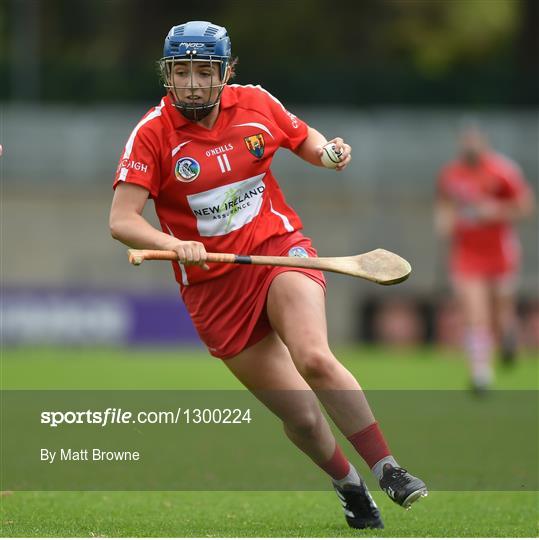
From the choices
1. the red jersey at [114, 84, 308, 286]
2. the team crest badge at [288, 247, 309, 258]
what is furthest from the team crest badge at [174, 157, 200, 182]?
the team crest badge at [288, 247, 309, 258]

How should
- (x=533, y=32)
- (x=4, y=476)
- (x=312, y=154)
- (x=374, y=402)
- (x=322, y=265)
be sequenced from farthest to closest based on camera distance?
(x=533, y=32), (x=374, y=402), (x=4, y=476), (x=312, y=154), (x=322, y=265)

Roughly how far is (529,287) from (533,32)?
873 centimetres

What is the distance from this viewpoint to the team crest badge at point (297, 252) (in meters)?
6.59

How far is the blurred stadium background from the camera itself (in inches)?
813

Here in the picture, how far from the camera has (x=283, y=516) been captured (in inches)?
270

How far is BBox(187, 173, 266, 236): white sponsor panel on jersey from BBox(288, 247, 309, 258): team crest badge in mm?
249

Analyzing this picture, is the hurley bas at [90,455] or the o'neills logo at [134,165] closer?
the o'neills logo at [134,165]

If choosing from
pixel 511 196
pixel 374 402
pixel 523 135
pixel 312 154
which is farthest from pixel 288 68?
pixel 312 154

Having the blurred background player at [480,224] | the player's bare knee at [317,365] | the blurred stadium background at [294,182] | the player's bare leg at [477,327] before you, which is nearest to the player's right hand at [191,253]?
the player's bare knee at [317,365]

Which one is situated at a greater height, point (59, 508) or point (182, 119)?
point (182, 119)

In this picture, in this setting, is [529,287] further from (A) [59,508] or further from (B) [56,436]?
(A) [59,508]

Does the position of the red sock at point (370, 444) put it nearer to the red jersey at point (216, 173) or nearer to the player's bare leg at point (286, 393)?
the player's bare leg at point (286, 393)

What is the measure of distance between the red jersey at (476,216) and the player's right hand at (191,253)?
26.3ft

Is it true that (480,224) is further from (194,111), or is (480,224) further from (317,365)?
(317,365)
